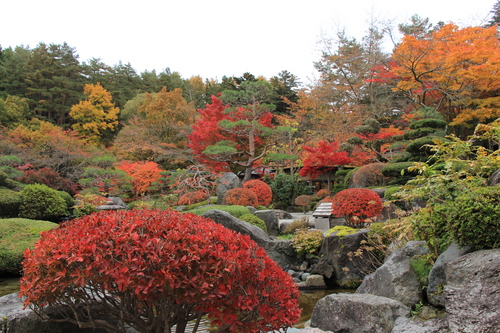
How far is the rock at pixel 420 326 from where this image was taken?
2759 millimetres

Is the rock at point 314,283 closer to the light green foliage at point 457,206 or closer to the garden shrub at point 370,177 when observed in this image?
the light green foliage at point 457,206

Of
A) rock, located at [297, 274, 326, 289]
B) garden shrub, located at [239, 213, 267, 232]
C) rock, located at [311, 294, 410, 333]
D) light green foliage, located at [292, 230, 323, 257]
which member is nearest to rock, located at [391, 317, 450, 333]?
rock, located at [311, 294, 410, 333]

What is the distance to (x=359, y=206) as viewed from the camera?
7.52m

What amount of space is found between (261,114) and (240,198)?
6.38m

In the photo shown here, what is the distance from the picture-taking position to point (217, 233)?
2.32m

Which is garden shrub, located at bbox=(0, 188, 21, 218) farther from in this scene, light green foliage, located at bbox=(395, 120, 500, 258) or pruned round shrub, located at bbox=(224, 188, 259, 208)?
light green foliage, located at bbox=(395, 120, 500, 258)

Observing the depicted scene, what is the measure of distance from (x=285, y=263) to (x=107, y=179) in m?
9.51

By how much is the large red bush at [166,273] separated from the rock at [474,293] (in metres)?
1.33

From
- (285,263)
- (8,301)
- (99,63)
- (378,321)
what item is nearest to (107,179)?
(285,263)

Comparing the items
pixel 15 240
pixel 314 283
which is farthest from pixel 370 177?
pixel 15 240

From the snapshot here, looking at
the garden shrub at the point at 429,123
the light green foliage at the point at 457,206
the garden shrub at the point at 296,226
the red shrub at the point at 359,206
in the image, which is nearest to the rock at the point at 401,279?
the light green foliage at the point at 457,206

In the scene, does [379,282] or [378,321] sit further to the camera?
[379,282]

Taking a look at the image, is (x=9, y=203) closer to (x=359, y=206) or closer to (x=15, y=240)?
(x=15, y=240)

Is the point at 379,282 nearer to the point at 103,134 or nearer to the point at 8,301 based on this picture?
the point at 8,301
